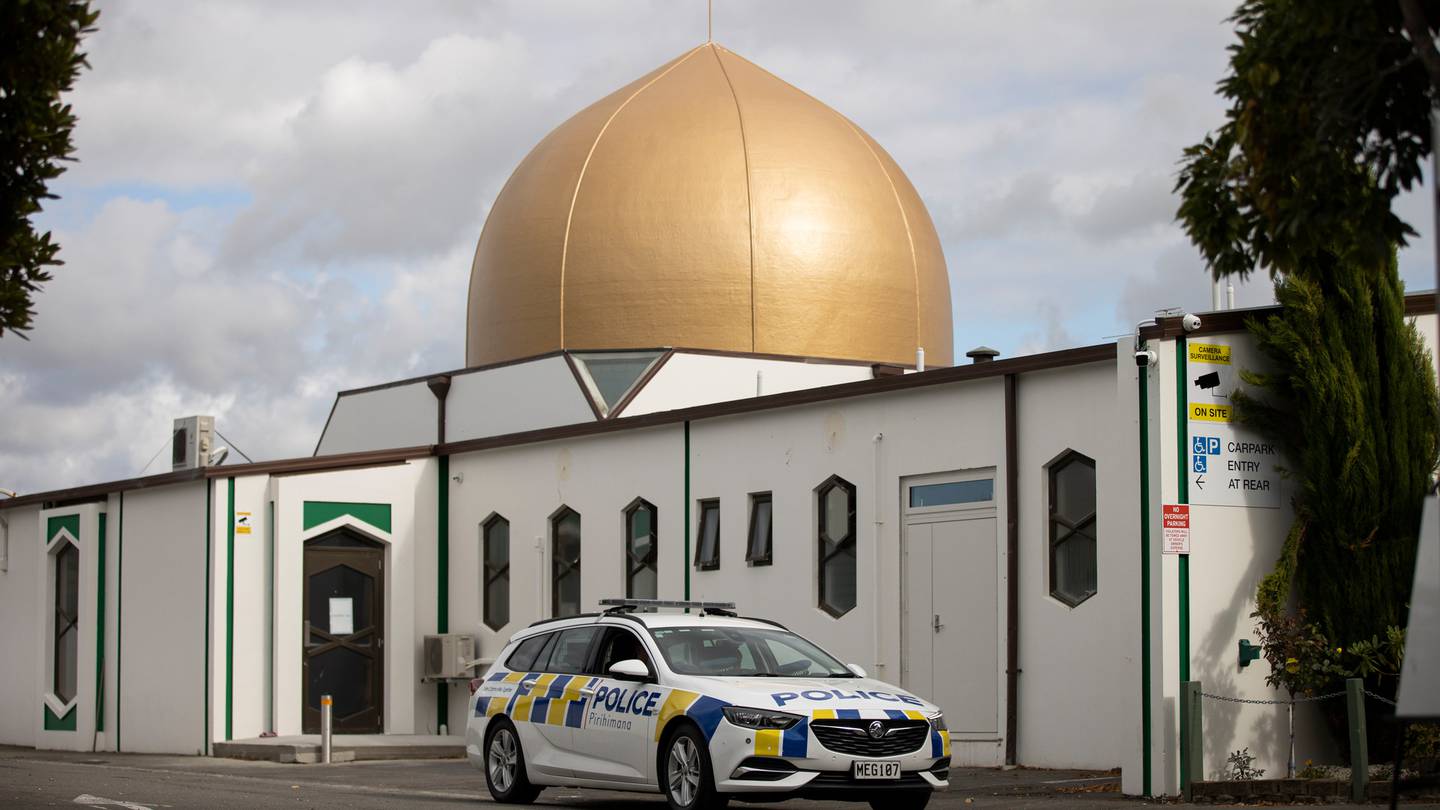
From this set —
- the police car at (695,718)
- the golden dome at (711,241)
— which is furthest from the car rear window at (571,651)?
the golden dome at (711,241)

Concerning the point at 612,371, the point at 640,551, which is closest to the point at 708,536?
the point at 640,551

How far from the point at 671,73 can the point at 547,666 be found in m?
17.2

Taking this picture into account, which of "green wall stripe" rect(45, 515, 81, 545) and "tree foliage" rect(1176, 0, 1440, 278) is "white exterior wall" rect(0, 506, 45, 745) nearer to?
"green wall stripe" rect(45, 515, 81, 545)

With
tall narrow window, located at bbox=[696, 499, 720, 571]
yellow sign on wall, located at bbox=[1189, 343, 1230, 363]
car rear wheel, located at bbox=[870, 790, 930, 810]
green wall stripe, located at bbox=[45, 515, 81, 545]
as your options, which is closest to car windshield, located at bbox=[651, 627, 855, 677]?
car rear wheel, located at bbox=[870, 790, 930, 810]

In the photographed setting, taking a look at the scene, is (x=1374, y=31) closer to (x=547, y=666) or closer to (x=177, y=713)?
(x=547, y=666)

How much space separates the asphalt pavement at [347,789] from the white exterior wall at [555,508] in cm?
316

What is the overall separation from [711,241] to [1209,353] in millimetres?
13286

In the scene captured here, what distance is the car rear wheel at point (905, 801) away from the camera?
12.9 meters

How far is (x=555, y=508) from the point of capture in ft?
78.4

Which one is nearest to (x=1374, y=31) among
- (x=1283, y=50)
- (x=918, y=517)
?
(x=1283, y=50)

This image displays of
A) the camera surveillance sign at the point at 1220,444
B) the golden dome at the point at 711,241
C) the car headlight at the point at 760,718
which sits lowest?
the car headlight at the point at 760,718

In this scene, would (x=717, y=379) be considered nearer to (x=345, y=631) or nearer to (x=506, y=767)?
(x=345, y=631)

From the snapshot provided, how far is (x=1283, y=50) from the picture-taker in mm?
8336

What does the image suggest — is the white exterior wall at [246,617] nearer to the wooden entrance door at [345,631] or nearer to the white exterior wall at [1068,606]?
the wooden entrance door at [345,631]
